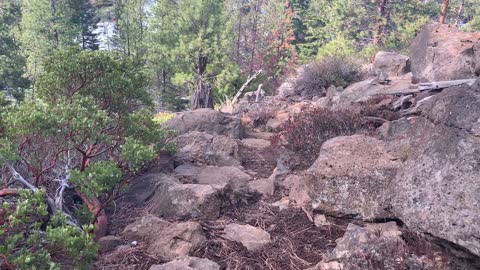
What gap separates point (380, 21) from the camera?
2131 cm

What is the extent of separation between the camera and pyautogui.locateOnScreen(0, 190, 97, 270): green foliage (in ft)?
9.82

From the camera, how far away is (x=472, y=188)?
9.99 feet

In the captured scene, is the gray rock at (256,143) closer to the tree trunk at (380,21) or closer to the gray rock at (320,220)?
the gray rock at (320,220)

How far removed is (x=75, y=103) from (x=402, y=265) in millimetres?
3443

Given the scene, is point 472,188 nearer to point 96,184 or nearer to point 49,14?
point 96,184

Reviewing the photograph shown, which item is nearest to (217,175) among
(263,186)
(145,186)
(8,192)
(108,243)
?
(263,186)

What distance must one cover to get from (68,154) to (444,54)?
8750 mm

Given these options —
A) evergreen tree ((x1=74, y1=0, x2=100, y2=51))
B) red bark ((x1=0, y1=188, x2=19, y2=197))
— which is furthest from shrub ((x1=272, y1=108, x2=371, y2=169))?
evergreen tree ((x1=74, y1=0, x2=100, y2=51))

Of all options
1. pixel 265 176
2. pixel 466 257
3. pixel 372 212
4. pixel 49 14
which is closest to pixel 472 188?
pixel 466 257

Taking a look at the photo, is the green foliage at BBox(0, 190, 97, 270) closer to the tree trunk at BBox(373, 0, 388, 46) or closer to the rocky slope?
the rocky slope

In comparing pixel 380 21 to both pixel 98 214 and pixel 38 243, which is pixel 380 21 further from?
pixel 38 243

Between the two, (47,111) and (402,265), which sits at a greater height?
(47,111)

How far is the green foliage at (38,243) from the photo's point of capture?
9.82 ft

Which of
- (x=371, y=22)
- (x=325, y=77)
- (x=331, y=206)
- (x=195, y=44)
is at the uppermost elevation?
(x=371, y=22)
